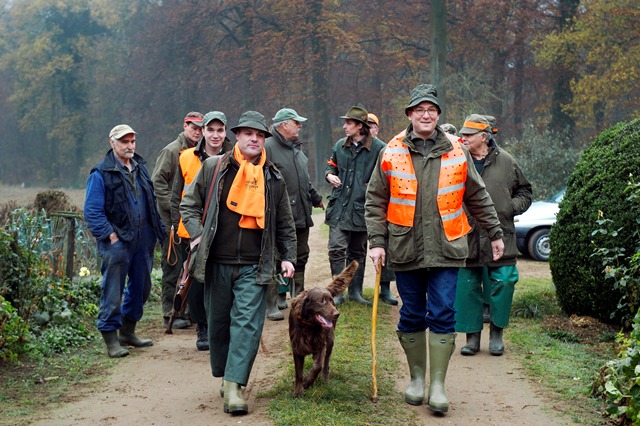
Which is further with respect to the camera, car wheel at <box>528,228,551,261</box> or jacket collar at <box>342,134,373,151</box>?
car wheel at <box>528,228,551,261</box>

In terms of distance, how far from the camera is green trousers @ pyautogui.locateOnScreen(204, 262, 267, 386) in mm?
6109

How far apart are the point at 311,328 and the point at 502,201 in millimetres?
2834

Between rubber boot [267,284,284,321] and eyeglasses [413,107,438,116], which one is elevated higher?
eyeglasses [413,107,438,116]

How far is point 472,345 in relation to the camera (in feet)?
26.9

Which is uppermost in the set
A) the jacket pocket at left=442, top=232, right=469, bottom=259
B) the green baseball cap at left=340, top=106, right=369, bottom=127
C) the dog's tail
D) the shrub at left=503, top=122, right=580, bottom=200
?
the shrub at left=503, top=122, right=580, bottom=200

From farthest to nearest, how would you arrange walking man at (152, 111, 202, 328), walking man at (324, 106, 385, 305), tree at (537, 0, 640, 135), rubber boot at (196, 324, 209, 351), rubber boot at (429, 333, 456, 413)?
tree at (537, 0, 640, 135) < walking man at (324, 106, 385, 305) < walking man at (152, 111, 202, 328) < rubber boot at (196, 324, 209, 351) < rubber boot at (429, 333, 456, 413)

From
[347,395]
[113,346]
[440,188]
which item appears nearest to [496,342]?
[347,395]

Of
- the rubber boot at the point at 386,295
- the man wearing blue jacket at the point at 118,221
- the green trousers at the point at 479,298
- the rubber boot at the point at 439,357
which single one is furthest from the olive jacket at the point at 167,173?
the rubber boot at the point at 439,357

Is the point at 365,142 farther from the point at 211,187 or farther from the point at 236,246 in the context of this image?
the point at 236,246

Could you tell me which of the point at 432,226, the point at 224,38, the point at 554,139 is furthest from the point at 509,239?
the point at 224,38

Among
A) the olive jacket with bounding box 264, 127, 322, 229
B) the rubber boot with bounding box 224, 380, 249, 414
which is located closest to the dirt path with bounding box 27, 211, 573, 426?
the rubber boot with bounding box 224, 380, 249, 414

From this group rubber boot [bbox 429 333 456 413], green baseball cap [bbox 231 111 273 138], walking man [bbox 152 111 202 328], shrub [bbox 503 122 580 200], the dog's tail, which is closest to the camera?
rubber boot [bbox 429 333 456 413]

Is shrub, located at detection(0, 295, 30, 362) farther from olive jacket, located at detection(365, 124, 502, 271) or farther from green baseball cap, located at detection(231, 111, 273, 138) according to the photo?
olive jacket, located at detection(365, 124, 502, 271)

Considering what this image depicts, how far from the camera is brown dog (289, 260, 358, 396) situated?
624 cm
